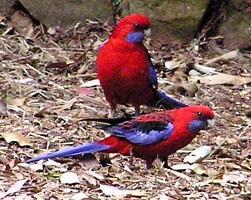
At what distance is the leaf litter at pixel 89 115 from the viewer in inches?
158

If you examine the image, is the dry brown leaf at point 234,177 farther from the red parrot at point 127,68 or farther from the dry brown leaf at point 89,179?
the red parrot at point 127,68

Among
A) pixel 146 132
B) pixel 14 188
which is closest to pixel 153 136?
pixel 146 132

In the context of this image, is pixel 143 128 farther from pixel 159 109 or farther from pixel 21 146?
pixel 159 109

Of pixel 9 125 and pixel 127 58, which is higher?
pixel 127 58

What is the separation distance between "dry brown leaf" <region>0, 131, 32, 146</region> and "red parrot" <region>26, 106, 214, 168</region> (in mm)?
370

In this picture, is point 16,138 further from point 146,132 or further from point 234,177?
point 234,177

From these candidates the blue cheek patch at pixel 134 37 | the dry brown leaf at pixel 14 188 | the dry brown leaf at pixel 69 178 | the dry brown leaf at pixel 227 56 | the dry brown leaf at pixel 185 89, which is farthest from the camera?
the dry brown leaf at pixel 227 56

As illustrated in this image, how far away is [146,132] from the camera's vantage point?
13.8ft

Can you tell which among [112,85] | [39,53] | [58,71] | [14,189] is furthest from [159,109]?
[14,189]

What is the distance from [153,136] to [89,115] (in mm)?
1260

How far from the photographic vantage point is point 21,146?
4578 millimetres

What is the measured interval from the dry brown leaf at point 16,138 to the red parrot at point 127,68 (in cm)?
75

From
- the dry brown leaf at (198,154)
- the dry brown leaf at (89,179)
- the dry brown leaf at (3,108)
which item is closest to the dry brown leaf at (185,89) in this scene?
the dry brown leaf at (198,154)

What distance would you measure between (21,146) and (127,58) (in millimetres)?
972
